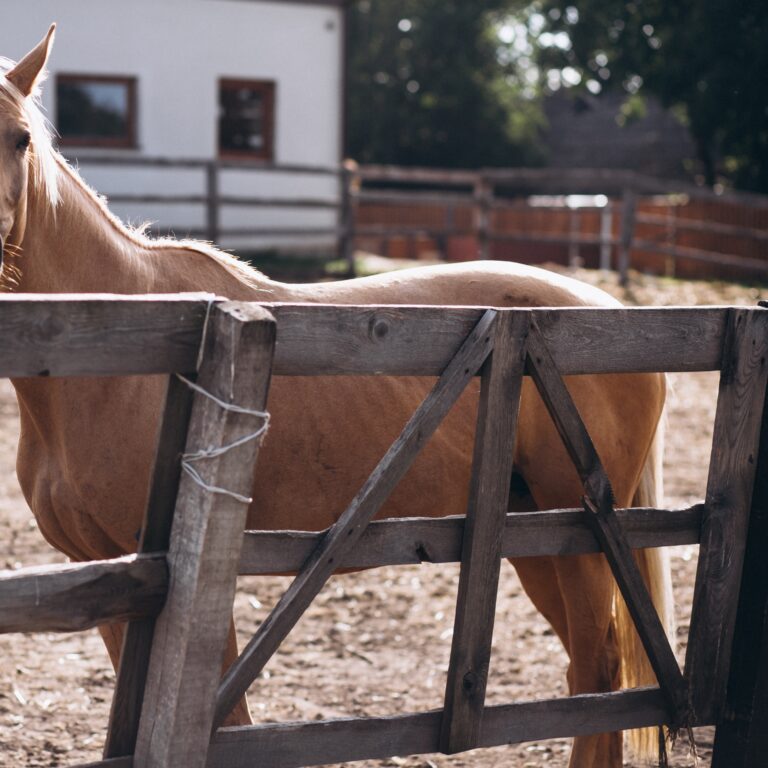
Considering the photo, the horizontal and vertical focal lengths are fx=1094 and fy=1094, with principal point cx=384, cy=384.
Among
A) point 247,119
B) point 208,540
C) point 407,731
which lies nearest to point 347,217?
point 247,119

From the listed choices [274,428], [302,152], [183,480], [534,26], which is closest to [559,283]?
[274,428]

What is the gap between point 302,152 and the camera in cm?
1791

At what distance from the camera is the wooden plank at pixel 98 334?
2031 millimetres

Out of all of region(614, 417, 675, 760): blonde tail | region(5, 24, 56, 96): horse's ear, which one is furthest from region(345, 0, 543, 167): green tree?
region(5, 24, 56, 96): horse's ear

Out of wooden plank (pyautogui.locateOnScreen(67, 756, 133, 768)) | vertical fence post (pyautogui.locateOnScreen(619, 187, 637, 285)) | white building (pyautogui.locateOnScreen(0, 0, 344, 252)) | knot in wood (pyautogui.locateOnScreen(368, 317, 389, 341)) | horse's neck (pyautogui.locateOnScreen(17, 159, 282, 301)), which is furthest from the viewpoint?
white building (pyautogui.locateOnScreen(0, 0, 344, 252))

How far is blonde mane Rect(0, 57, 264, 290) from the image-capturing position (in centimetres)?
286

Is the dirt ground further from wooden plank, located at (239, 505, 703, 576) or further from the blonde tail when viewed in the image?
wooden plank, located at (239, 505, 703, 576)

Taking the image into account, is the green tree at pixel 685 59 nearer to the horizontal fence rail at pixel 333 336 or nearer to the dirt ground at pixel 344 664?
the dirt ground at pixel 344 664

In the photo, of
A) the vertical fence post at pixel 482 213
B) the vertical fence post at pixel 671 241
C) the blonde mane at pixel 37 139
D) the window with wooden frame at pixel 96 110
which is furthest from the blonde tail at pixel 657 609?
the vertical fence post at pixel 671 241

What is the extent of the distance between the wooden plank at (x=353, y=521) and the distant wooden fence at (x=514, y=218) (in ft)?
40.8

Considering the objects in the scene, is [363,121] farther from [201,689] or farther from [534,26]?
[201,689]

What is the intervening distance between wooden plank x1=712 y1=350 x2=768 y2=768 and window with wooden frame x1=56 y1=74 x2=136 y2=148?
14857 mm

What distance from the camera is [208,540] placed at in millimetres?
2137

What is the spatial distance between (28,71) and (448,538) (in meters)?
1.67
